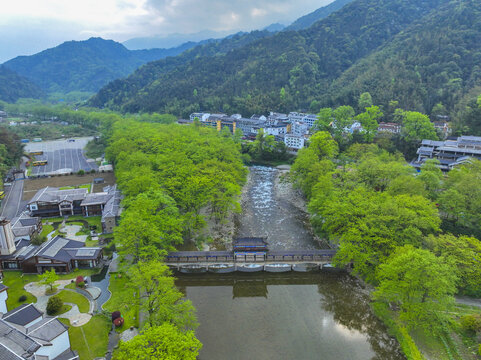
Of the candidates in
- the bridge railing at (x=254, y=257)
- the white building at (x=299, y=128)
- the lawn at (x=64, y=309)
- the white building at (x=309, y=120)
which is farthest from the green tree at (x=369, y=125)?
the lawn at (x=64, y=309)

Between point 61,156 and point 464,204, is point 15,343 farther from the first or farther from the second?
point 61,156

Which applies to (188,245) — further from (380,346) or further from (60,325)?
(380,346)

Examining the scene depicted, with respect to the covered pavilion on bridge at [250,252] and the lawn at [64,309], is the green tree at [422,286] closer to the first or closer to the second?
the covered pavilion on bridge at [250,252]

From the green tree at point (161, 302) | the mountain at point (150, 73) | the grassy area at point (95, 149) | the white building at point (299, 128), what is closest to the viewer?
the green tree at point (161, 302)

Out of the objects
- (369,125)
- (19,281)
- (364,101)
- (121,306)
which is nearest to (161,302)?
Answer: (121,306)

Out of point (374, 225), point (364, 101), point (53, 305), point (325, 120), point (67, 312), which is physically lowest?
point (67, 312)

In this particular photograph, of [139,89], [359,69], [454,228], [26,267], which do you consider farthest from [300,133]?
[139,89]

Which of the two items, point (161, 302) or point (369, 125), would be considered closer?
point (161, 302)
